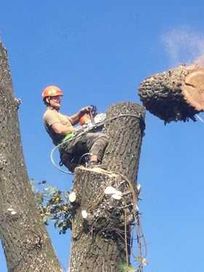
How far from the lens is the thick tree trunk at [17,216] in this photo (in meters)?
3.95

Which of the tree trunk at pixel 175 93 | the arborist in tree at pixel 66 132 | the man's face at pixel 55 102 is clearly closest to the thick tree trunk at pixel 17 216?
the arborist in tree at pixel 66 132

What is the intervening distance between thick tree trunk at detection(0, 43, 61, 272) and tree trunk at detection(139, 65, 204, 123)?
0.98 metres

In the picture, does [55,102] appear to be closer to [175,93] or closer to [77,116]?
Result: [77,116]

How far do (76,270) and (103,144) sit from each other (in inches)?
39.5

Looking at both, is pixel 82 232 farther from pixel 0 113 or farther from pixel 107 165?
pixel 0 113

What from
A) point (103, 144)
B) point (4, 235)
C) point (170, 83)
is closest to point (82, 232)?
point (4, 235)

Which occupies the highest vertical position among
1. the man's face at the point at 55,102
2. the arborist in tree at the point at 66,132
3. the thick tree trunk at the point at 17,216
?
the man's face at the point at 55,102

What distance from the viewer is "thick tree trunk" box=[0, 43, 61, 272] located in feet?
13.0

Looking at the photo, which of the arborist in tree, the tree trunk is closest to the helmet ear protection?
the arborist in tree

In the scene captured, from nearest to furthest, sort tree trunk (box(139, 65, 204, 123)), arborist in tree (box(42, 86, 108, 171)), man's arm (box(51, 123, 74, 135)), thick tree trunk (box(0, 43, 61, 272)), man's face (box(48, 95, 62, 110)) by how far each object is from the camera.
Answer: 1. thick tree trunk (box(0, 43, 61, 272))
2. tree trunk (box(139, 65, 204, 123))
3. arborist in tree (box(42, 86, 108, 171))
4. man's arm (box(51, 123, 74, 135))
5. man's face (box(48, 95, 62, 110))

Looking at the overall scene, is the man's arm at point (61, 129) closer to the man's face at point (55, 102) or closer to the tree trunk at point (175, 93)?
the man's face at point (55, 102)

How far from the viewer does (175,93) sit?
448 centimetres

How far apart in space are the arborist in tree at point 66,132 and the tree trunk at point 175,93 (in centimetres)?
48

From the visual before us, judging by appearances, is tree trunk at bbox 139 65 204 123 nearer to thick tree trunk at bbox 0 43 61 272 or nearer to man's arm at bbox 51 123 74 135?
thick tree trunk at bbox 0 43 61 272
